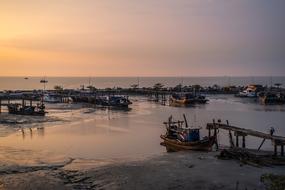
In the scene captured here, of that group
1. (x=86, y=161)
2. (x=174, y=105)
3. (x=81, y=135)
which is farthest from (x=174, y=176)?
(x=174, y=105)

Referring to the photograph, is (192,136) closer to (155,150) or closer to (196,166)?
(155,150)

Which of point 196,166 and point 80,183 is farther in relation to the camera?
point 196,166

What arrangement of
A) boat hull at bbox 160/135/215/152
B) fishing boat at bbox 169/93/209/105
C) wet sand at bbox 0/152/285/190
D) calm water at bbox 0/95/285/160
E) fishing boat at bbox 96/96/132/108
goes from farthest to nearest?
fishing boat at bbox 169/93/209/105, fishing boat at bbox 96/96/132/108, calm water at bbox 0/95/285/160, boat hull at bbox 160/135/215/152, wet sand at bbox 0/152/285/190

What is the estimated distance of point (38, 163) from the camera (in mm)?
30453

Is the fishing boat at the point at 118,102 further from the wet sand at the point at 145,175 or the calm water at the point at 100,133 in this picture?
the wet sand at the point at 145,175

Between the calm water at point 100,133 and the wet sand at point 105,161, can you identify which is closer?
the wet sand at point 105,161

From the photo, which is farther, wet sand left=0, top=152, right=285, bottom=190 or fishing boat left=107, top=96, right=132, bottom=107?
fishing boat left=107, top=96, right=132, bottom=107

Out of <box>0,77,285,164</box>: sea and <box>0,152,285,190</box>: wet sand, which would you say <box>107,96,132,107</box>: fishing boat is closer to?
<box>0,77,285,164</box>: sea

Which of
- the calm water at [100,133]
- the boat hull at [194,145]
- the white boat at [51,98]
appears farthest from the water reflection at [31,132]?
the white boat at [51,98]

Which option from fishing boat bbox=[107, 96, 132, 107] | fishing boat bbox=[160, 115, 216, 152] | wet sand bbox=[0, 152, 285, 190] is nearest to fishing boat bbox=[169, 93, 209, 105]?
fishing boat bbox=[107, 96, 132, 107]

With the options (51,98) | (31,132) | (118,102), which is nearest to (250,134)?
(31,132)

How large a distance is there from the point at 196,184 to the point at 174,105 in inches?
2761

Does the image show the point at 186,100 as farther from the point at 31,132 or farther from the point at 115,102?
the point at 31,132

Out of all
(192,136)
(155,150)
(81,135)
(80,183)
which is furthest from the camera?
(81,135)
